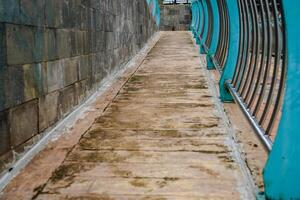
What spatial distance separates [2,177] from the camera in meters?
2.55

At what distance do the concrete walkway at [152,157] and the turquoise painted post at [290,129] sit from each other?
1.41ft

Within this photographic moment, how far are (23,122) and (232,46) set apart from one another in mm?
2713

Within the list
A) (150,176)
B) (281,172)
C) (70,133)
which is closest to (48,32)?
(70,133)

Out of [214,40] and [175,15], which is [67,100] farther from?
[175,15]

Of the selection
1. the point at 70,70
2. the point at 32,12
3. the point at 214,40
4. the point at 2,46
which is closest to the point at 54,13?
the point at 32,12

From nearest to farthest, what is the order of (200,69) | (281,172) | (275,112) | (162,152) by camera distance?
(281,172) → (275,112) → (162,152) → (200,69)

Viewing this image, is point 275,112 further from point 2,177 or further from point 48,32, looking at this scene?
point 48,32

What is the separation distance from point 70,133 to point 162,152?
40.2 inches

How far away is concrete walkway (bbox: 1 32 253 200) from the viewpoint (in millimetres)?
2332

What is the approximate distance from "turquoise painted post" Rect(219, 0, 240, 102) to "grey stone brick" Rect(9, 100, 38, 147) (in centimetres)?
237

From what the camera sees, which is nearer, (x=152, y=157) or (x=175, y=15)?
(x=152, y=157)

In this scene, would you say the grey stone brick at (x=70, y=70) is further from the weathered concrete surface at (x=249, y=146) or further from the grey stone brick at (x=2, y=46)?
the weathered concrete surface at (x=249, y=146)

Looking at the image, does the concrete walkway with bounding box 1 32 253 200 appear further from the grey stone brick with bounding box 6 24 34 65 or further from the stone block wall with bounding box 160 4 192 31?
the stone block wall with bounding box 160 4 192 31

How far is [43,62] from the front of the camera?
3.32 m
